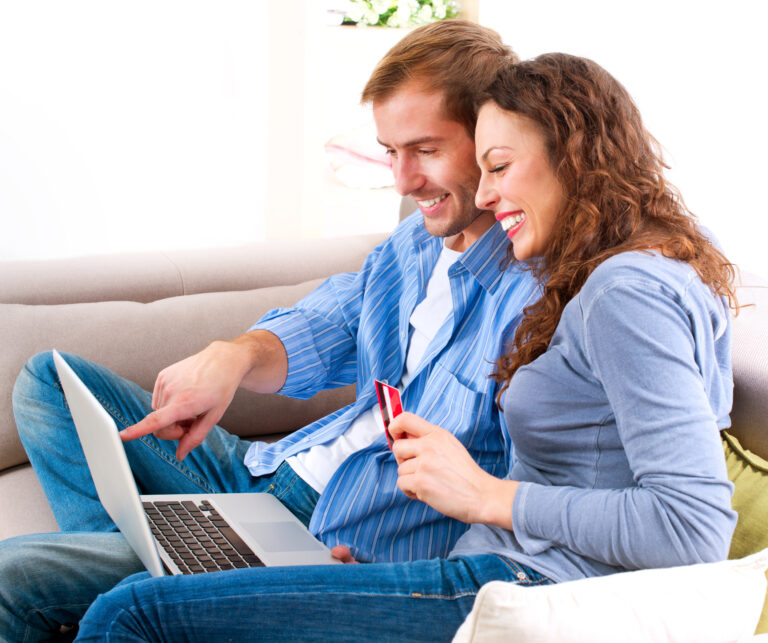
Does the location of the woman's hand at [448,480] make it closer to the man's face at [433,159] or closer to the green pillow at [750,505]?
the green pillow at [750,505]

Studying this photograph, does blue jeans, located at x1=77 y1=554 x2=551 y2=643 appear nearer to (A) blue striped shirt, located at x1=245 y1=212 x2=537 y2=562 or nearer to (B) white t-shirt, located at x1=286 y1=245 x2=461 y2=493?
(A) blue striped shirt, located at x1=245 y1=212 x2=537 y2=562

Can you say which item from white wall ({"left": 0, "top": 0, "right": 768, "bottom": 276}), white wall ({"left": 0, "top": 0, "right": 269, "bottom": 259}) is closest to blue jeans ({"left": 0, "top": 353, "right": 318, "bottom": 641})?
white wall ({"left": 0, "top": 0, "right": 768, "bottom": 276})

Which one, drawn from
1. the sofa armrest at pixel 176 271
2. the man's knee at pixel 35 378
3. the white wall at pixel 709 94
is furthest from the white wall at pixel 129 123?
the man's knee at pixel 35 378

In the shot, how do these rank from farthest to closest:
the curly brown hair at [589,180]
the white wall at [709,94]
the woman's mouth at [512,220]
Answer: the white wall at [709,94] → the woman's mouth at [512,220] → the curly brown hair at [589,180]

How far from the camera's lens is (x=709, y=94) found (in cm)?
220

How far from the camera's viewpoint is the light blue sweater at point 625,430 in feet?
2.78

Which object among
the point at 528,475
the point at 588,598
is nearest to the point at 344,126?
the point at 528,475

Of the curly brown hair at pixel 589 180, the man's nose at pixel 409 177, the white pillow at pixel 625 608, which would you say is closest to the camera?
the white pillow at pixel 625 608

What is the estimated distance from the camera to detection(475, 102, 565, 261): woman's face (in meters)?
1.11

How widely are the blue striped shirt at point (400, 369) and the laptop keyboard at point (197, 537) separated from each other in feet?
0.53

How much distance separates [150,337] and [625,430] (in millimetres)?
1168

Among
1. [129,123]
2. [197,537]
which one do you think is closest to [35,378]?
[197,537]

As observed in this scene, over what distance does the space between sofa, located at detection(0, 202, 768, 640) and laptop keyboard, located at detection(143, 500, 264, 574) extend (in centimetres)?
35

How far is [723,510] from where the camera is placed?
87 cm
